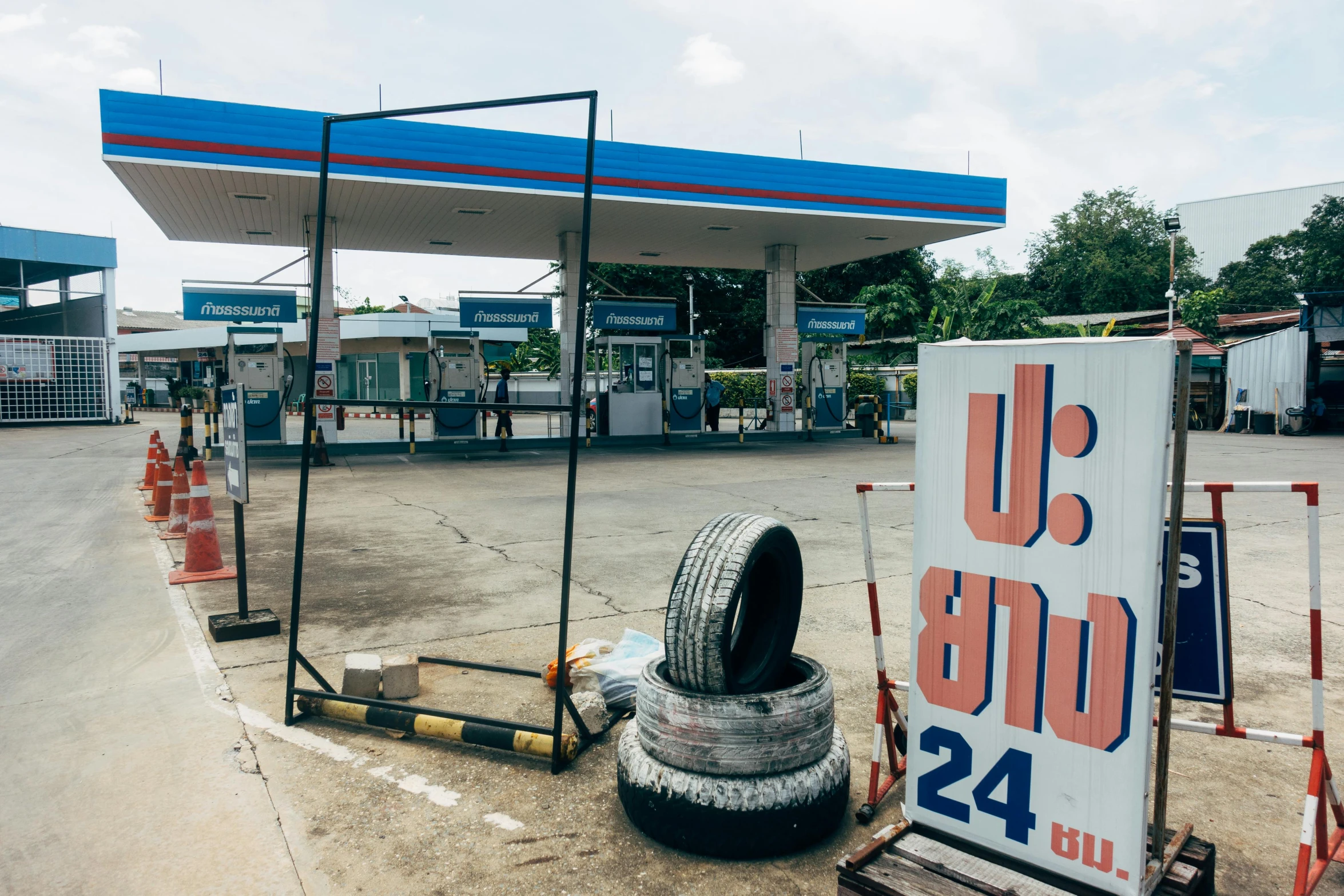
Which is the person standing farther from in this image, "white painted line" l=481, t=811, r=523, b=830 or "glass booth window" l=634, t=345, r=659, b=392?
"white painted line" l=481, t=811, r=523, b=830

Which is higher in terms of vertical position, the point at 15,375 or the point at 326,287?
the point at 326,287

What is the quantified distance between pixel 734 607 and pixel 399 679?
2119mm

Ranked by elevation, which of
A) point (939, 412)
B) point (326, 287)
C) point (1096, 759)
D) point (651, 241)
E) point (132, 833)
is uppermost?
point (651, 241)

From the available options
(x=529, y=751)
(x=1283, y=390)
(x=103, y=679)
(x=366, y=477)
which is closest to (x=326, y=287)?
(x=366, y=477)

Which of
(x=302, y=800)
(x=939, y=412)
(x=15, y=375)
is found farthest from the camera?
(x=15, y=375)

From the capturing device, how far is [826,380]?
22.7 m

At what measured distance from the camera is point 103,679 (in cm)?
466

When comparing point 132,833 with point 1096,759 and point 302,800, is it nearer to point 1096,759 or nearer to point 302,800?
point 302,800

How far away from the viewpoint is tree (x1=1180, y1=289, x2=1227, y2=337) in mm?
39125

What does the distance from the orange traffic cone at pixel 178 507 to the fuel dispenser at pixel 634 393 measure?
40.0 ft

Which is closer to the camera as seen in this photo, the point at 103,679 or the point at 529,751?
the point at 529,751

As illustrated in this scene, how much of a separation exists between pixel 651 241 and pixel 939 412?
1989 cm

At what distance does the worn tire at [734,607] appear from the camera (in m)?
2.90

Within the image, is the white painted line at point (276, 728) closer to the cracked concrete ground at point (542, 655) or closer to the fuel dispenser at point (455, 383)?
the cracked concrete ground at point (542, 655)
